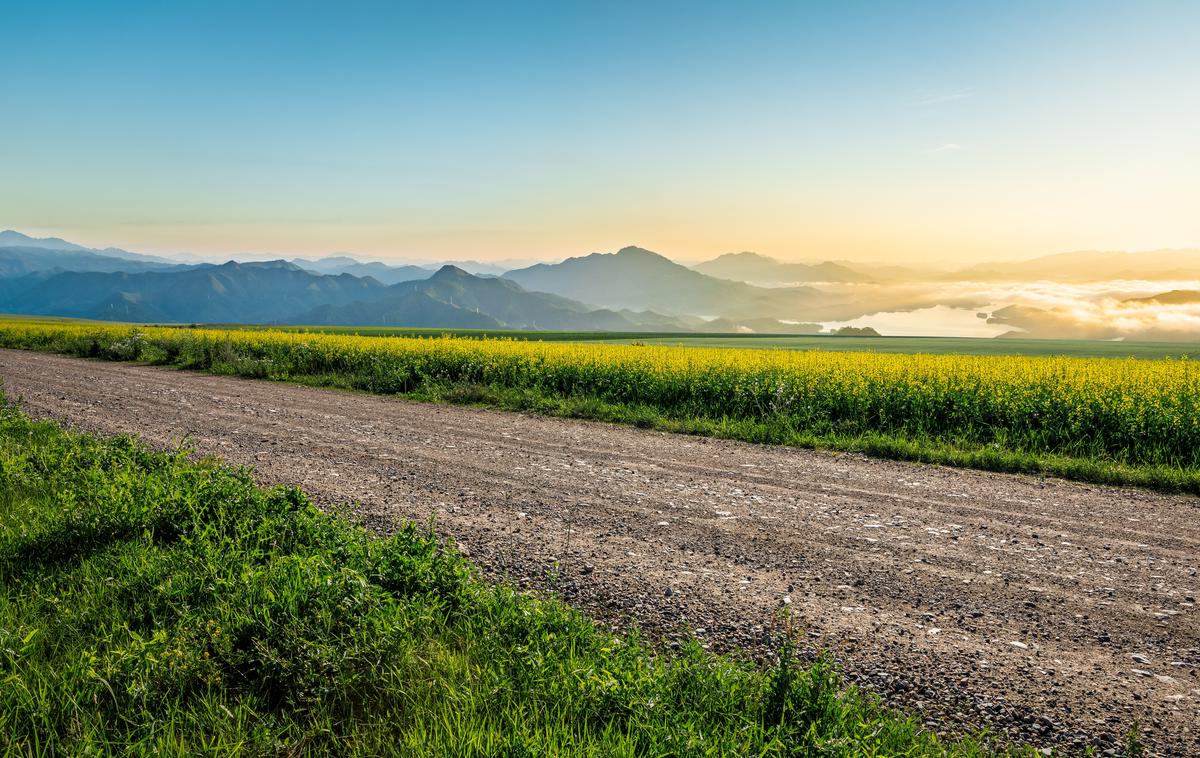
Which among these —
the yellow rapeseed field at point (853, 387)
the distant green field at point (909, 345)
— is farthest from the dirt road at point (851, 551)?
the distant green field at point (909, 345)

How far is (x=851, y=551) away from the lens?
7.09m

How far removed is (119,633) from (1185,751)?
263 inches

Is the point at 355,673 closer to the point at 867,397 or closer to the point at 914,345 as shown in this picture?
the point at 867,397

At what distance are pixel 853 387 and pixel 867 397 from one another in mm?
755

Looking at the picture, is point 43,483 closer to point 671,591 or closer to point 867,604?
point 671,591

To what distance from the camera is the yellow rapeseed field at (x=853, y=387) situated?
541 inches

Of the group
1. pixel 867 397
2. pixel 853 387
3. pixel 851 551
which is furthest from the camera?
pixel 853 387

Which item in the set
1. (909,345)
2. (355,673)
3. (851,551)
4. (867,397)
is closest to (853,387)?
(867,397)

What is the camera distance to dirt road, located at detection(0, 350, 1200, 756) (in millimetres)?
4703

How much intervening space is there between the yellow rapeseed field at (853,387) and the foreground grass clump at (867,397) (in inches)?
1.5

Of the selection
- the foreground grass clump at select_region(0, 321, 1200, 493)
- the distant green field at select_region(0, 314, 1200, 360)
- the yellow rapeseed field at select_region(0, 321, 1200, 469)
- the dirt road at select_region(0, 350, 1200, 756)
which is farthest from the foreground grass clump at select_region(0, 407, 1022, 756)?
the distant green field at select_region(0, 314, 1200, 360)

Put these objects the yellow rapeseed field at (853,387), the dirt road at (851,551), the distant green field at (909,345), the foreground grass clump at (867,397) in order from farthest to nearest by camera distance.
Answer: the distant green field at (909,345)
the yellow rapeseed field at (853,387)
the foreground grass clump at (867,397)
the dirt road at (851,551)

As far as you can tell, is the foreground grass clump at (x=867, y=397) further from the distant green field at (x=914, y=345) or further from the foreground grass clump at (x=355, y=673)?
the distant green field at (x=914, y=345)

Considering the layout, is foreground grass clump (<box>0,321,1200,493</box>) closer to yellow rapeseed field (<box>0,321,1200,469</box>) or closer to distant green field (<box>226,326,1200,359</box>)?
yellow rapeseed field (<box>0,321,1200,469</box>)
